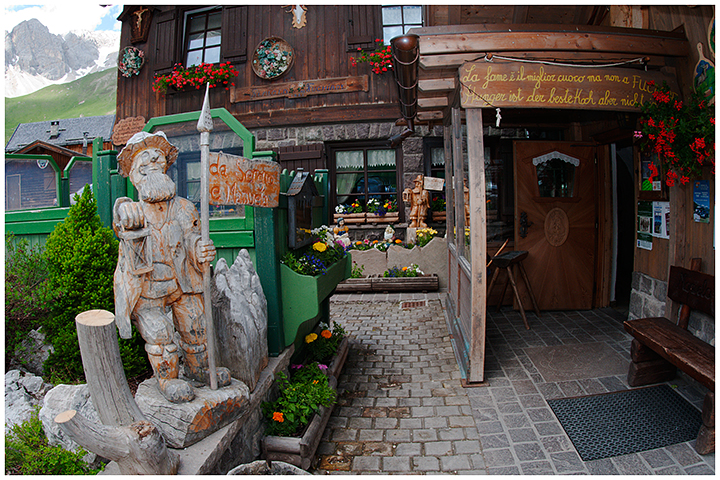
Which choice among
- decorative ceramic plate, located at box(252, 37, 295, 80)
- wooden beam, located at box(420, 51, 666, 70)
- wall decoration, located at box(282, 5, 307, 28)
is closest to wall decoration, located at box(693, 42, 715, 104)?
wooden beam, located at box(420, 51, 666, 70)

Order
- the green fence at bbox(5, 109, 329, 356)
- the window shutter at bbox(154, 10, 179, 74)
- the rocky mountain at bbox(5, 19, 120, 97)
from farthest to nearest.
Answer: the rocky mountain at bbox(5, 19, 120, 97) < the window shutter at bbox(154, 10, 179, 74) < the green fence at bbox(5, 109, 329, 356)

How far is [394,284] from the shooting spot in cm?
770

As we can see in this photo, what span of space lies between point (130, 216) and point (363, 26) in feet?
27.3

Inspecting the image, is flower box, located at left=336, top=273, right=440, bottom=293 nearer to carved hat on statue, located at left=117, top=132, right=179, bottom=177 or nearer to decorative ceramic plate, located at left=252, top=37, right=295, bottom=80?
decorative ceramic plate, located at left=252, top=37, right=295, bottom=80

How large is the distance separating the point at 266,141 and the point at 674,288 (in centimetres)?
839

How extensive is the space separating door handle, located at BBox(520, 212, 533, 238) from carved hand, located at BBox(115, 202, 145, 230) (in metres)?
5.08

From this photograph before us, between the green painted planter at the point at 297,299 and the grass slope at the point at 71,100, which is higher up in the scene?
the grass slope at the point at 71,100

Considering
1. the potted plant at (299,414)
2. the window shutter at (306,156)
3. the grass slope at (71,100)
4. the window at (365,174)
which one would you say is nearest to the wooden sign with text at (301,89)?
the window shutter at (306,156)

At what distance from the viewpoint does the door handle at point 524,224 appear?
5871 mm

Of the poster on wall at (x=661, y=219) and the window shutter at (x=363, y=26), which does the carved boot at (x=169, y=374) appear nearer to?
the poster on wall at (x=661, y=219)

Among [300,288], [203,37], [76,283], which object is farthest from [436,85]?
[203,37]

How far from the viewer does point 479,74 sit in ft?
11.6

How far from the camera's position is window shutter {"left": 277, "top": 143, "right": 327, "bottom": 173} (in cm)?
931

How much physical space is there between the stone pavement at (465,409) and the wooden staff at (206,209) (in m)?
1.14
